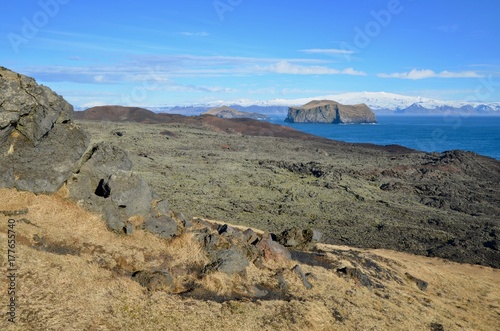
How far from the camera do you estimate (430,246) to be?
29.5 metres

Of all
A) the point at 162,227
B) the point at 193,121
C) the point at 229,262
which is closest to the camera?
the point at 229,262

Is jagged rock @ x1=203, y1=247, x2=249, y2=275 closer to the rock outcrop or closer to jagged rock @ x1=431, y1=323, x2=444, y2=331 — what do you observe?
the rock outcrop

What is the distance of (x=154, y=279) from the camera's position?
14469 millimetres

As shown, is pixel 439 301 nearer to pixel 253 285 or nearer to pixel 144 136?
pixel 253 285

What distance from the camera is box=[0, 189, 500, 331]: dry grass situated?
12.2m

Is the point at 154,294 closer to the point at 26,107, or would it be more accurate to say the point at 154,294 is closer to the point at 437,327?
the point at 26,107

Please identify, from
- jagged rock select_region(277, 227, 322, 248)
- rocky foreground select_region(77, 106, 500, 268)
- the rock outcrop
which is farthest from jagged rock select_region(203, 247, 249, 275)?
rocky foreground select_region(77, 106, 500, 268)

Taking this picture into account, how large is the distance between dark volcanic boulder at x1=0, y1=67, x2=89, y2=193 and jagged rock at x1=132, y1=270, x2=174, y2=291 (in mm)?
5319

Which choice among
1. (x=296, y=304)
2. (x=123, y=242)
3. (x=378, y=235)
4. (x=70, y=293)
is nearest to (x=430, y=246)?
(x=378, y=235)

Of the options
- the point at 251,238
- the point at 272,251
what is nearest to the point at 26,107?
the point at 251,238

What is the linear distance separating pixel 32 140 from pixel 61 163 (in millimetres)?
1391

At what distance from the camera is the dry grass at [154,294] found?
12156mm

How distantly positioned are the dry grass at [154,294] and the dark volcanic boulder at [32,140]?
690mm

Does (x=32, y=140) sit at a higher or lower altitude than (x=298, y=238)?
higher
